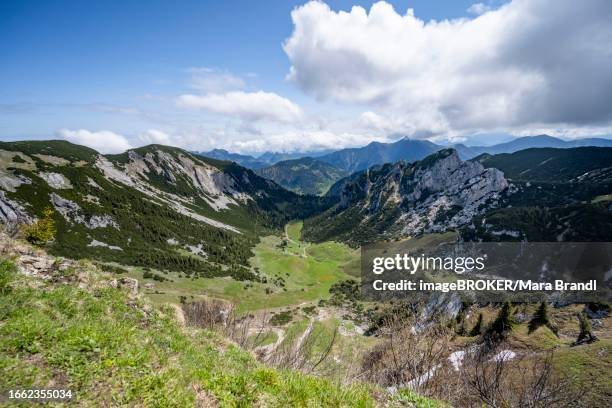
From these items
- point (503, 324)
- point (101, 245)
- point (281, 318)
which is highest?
point (503, 324)

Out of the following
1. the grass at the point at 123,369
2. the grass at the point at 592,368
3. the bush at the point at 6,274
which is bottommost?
the grass at the point at 592,368

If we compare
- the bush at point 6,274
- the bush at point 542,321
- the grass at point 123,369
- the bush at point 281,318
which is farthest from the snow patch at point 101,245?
the bush at point 542,321

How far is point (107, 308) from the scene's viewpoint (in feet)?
44.5

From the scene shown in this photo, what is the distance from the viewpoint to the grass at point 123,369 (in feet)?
24.4

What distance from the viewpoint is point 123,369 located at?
8180 millimetres

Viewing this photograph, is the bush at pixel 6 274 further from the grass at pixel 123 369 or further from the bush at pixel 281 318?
the bush at pixel 281 318

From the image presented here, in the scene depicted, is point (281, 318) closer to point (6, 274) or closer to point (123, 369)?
point (6, 274)

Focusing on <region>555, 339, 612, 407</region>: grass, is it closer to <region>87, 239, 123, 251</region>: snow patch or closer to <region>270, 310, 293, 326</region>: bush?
<region>270, 310, 293, 326</region>: bush

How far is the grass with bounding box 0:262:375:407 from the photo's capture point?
744cm

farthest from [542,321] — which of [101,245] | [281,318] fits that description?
[101,245]

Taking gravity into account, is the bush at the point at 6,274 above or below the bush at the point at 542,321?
above

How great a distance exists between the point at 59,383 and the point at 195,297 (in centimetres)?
12300

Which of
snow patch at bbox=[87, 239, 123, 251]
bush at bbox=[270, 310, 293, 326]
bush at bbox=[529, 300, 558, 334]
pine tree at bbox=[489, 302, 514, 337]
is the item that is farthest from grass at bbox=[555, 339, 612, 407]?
snow patch at bbox=[87, 239, 123, 251]

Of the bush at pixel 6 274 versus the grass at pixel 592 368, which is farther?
the grass at pixel 592 368
